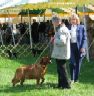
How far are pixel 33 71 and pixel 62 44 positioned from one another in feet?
3.66

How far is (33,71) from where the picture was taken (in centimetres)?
1190

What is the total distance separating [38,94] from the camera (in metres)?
11.0

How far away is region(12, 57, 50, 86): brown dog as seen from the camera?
11.9m

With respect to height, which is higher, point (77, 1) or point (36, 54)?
point (77, 1)

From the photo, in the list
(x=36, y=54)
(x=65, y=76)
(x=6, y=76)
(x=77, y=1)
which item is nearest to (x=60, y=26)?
(x=65, y=76)

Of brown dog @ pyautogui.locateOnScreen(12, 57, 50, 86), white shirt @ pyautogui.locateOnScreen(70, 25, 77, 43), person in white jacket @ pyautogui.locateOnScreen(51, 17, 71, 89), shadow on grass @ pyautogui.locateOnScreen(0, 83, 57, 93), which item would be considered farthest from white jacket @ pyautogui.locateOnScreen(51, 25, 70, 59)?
shadow on grass @ pyautogui.locateOnScreen(0, 83, 57, 93)

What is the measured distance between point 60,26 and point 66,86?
152 centimetres

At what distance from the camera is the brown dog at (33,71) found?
11875mm

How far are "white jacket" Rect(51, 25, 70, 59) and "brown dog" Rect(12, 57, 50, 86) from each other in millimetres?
520

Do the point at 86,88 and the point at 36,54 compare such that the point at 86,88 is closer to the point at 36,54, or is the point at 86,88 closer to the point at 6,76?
the point at 6,76

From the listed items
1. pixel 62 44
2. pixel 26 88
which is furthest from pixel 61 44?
pixel 26 88

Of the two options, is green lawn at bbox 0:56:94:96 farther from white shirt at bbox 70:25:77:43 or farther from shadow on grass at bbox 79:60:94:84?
white shirt at bbox 70:25:77:43

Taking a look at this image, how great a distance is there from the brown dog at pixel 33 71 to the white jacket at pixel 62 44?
520 millimetres

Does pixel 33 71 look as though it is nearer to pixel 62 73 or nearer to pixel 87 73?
pixel 62 73
